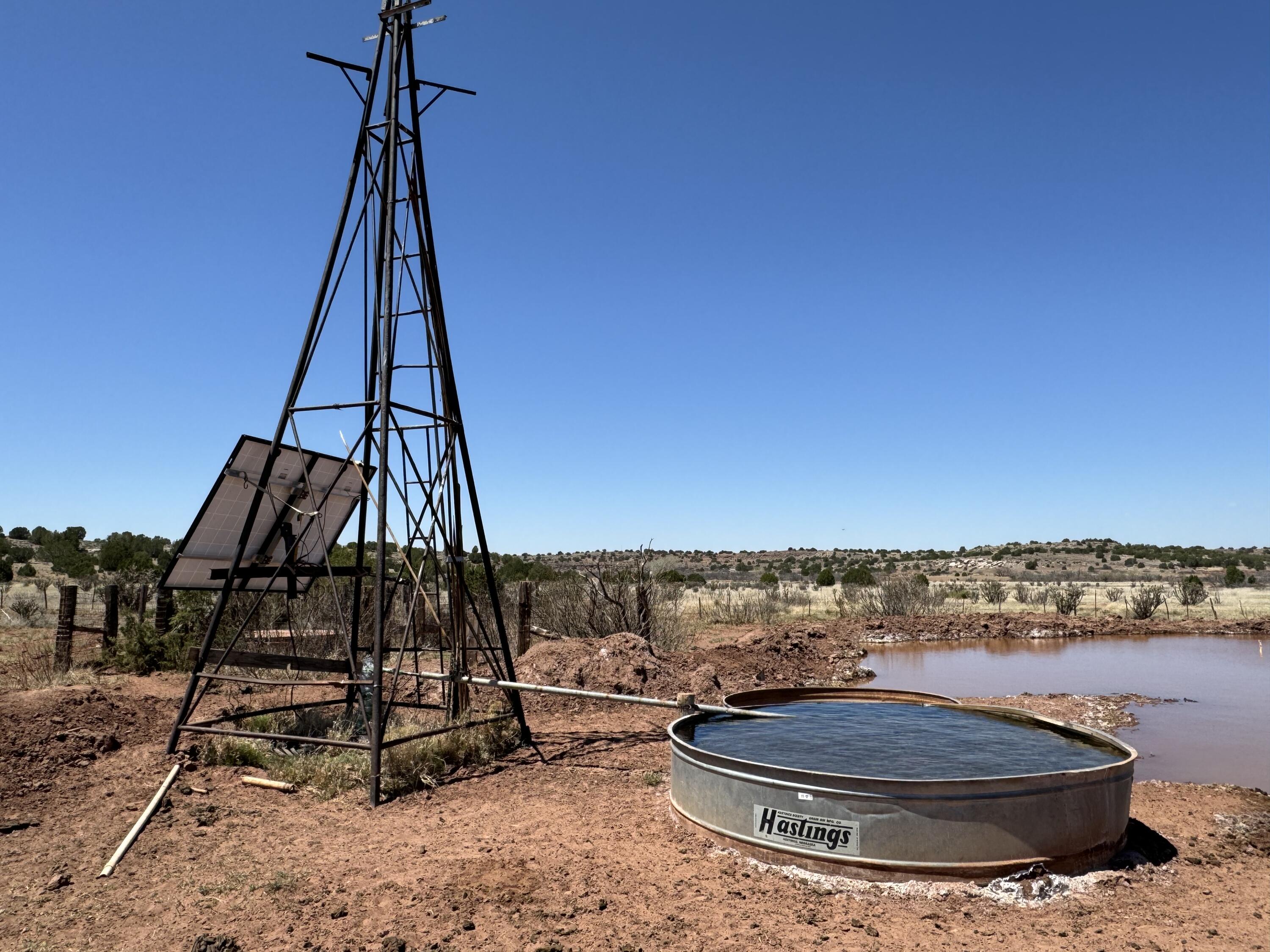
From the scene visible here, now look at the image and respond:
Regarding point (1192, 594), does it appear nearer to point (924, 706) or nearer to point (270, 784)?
point (924, 706)

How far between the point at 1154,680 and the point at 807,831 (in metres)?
14.9

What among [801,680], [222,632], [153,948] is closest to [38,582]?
[222,632]

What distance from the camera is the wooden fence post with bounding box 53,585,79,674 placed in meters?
13.1

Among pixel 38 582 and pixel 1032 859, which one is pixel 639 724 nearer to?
pixel 1032 859

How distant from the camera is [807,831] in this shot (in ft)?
19.2

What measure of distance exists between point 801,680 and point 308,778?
10314 millimetres

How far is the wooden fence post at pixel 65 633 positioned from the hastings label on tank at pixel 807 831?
11.3 m

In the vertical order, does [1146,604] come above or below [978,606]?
above

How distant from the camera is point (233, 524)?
9461mm

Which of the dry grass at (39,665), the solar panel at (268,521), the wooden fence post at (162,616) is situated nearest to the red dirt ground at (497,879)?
the solar panel at (268,521)

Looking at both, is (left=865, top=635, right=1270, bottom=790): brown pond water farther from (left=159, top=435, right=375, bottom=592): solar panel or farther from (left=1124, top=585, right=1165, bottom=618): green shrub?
(left=159, top=435, right=375, bottom=592): solar panel

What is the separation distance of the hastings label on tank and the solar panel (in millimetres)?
4909

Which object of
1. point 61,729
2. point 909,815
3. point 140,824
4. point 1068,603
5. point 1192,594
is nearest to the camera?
point 909,815

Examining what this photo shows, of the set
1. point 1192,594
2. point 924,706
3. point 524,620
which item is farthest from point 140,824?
point 1192,594
